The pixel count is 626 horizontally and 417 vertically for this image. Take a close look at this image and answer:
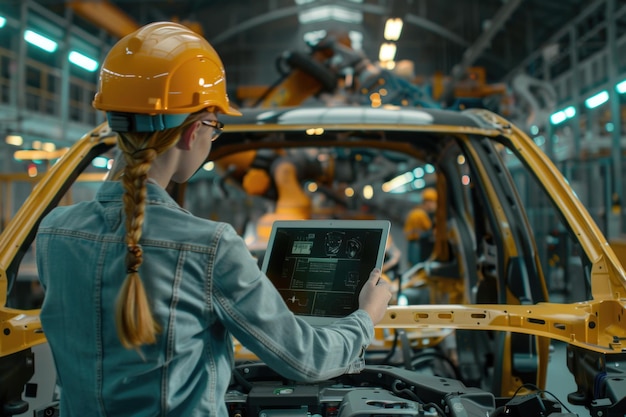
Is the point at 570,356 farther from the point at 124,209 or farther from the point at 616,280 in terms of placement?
the point at 124,209

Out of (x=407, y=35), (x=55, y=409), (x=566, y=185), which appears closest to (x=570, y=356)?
(x=566, y=185)

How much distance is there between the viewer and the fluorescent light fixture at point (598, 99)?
11367mm

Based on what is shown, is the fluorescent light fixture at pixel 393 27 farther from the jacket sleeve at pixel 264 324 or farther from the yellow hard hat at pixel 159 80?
the jacket sleeve at pixel 264 324

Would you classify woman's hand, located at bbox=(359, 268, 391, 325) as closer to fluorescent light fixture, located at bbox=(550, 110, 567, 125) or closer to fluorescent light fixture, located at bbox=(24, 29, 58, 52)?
fluorescent light fixture, located at bbox=(24, 29, 58, 52)

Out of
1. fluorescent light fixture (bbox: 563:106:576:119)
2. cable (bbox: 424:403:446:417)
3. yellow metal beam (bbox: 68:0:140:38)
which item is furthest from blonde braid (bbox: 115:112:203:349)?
yellow metal beam (bbox: 68:0:140:38)

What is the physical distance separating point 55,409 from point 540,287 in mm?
2127

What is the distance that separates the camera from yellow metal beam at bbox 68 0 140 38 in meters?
13.6

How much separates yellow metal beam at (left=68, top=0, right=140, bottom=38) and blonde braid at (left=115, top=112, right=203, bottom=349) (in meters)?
13.6

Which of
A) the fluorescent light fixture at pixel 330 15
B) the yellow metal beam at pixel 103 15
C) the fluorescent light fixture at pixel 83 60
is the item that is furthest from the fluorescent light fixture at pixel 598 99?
the fluorescent light fixture at pixel 330 15

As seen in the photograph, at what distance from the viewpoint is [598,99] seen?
1172cm

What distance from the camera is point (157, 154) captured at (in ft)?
4.10

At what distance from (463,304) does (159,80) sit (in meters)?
2.30

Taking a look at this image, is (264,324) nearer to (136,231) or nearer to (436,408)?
(136,231)

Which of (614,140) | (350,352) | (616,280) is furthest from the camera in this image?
(614,140)
